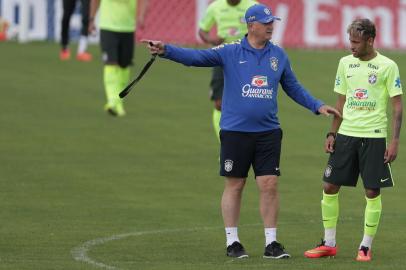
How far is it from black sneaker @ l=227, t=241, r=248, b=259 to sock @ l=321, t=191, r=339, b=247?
75 centimetres

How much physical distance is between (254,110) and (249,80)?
27 centimetres

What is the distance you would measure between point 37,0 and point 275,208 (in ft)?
68.6

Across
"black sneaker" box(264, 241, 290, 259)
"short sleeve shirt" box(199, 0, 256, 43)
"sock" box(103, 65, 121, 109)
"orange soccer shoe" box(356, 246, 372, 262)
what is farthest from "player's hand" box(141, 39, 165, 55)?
"sock" box(103, 65, 121, 109)

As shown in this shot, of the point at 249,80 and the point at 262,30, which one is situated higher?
the point at 262,30

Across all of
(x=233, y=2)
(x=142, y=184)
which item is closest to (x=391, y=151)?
(x=142, y=184)

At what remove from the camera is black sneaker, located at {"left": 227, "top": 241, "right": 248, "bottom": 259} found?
11.4 m

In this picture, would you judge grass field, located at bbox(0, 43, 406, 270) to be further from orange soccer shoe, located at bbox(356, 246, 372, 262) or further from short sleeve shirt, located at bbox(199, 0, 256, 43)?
short sleeve shirt, located at bbox(199, 0, 256, 43)

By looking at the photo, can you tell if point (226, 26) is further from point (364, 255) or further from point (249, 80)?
point (364, 255)

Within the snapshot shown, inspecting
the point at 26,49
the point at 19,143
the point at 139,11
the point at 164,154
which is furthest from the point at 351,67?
the point at 26,49

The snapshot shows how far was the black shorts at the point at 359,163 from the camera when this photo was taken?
11.4m

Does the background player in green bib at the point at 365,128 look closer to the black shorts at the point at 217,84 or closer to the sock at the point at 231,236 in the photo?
the sock at the point at 231,236

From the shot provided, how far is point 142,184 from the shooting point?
52.3 ft

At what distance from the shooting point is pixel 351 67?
1145 cm

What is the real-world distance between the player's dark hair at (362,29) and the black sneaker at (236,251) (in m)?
2.06
